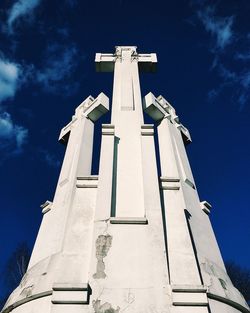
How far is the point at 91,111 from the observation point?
40.5 feet

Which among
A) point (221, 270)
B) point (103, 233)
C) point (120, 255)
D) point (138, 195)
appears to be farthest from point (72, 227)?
point (221, 270)

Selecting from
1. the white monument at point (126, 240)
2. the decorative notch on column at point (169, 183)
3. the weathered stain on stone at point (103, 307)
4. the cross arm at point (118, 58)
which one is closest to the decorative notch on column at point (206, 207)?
the white monument at point (126, 240)

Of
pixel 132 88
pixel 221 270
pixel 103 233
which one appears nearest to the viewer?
pixel 103 233

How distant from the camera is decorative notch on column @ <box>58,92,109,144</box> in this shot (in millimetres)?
12336

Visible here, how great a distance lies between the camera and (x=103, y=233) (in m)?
7.05

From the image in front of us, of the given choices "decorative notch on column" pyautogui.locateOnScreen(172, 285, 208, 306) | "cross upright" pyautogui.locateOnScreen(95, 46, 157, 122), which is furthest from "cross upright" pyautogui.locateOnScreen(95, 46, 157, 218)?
"decorative notch on column" pyautogui.locateOnScreen(172, 285, 208, 306)

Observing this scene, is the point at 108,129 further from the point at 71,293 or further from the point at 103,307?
the point at 103,307

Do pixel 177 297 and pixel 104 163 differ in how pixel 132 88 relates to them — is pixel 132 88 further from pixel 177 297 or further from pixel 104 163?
pixel 177 297

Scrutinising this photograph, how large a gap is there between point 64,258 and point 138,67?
1128cm

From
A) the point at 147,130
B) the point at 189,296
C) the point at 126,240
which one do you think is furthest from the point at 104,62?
the point at 189,296

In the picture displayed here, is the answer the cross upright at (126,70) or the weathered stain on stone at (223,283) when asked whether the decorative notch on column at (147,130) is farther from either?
the weathered stain on stone at (223,283)

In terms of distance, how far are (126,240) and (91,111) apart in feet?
21.3

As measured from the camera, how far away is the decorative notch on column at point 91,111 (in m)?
12.3

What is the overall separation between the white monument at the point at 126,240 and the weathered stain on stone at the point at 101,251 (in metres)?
0.02
